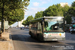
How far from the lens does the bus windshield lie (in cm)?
1336

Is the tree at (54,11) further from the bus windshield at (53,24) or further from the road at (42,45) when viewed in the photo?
the bus windshield at (53,24)

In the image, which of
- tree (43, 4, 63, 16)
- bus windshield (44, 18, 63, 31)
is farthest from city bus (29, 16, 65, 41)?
tree (43, 4, 63, 16)

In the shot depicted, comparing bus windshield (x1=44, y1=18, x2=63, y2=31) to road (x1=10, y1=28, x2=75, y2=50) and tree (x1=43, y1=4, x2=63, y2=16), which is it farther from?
tree (x1=43, y1=4, x2=63, y2=16)

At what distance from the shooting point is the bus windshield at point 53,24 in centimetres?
1336

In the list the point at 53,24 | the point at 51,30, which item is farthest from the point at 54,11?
the point at 51,30

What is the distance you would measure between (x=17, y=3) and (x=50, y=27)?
22.0 ft

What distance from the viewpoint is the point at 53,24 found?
13477 mm

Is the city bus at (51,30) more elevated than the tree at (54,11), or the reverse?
the tree at (54,11)

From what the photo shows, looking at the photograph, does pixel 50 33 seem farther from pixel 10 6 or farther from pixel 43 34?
pixel 10 6

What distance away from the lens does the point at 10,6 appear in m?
18.9

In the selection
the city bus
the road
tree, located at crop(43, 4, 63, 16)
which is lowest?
Answer: the road

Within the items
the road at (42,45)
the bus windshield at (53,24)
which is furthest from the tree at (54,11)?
the bus windshield at (53,24)

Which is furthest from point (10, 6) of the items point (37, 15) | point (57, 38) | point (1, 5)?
point (37, 15)

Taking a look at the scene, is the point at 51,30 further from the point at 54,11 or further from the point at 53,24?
the point at 54,11
